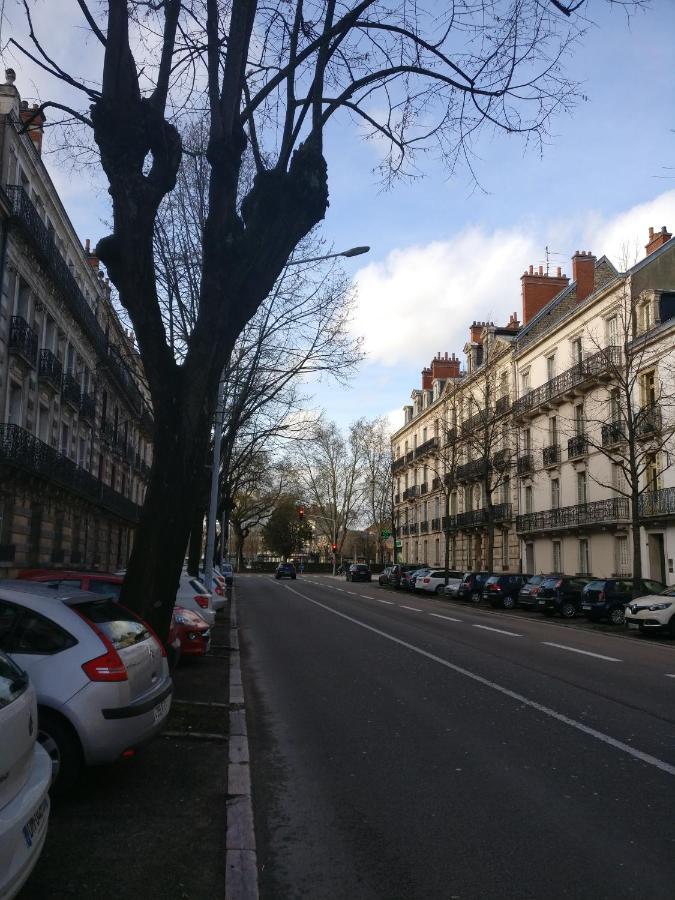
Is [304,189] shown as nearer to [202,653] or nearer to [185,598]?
[202,653]

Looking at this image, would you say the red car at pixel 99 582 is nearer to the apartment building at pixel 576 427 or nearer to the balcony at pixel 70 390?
the apartment building at pixel 576 427

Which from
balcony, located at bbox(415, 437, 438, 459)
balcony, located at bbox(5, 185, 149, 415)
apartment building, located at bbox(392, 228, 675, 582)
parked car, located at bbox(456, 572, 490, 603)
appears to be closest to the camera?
balcony, located at bbox(5, 185, 149, 415)

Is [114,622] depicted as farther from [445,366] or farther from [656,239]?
[445,366]

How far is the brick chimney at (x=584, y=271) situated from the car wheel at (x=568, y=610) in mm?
20851

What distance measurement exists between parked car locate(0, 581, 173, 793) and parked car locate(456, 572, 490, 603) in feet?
104

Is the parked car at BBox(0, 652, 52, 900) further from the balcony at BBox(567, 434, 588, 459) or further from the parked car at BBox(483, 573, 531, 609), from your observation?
the balcony at BBox(567, 434, 588, 459)

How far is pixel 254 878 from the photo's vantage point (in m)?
4.12

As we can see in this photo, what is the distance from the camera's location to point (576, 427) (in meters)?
38.1

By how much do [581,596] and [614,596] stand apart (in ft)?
8.48

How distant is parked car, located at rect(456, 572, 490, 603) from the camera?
121ft

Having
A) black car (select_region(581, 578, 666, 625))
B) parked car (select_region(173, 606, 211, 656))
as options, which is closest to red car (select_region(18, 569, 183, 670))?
parked car (select_region(173, 606, 211, 656))

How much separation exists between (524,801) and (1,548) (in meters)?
21.5

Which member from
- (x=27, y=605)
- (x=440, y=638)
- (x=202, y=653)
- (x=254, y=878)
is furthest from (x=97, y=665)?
(x=440, y=638)

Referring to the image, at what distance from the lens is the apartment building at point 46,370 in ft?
78.3
